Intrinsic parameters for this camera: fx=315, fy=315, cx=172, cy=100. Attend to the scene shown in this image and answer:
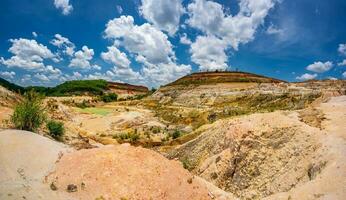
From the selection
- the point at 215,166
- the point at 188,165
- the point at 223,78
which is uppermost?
the point at 223,78

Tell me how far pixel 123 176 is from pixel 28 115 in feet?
29.7

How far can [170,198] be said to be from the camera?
1258cm

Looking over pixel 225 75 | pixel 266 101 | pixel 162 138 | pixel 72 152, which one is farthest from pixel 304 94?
pixel 225 75

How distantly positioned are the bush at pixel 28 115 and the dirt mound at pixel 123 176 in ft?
17.5

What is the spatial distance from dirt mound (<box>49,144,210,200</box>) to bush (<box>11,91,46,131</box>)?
17.5ft

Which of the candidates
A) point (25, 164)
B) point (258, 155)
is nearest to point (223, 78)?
point (258, 155)

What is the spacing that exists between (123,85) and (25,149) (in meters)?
155

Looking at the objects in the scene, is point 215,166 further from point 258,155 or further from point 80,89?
point 80,89

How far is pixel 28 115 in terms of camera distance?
18.9 metres

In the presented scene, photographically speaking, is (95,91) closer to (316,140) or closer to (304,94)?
(304,94)

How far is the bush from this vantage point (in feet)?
→ 61.6

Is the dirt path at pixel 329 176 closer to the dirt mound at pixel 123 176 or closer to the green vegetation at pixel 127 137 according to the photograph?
the dirt mound at pixel 123 176

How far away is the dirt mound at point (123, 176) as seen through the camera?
1236 cm

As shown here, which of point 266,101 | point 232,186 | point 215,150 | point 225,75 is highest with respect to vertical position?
point 225,75
